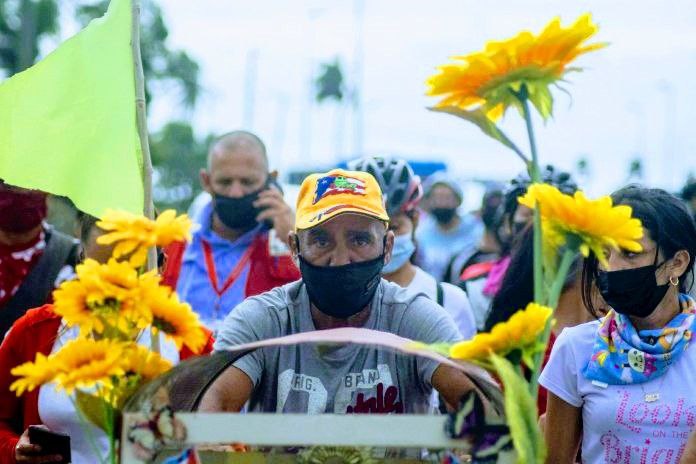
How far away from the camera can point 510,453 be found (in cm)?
235

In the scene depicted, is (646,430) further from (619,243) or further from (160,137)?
(160,137)

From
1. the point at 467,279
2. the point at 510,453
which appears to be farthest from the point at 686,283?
the point at 467,279

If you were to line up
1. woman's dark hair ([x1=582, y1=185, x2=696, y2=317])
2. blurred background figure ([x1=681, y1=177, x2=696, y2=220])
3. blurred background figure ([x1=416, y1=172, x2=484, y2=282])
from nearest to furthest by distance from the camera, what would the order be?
woman's dark hair ([x1=582, y1=185, x2=696, y2=317]) < blurred background figure ([x1=681, y1=177, x2=696, y2=220]) < blurred background figure ([x1=416, y1=172, x2=484, y2=282])

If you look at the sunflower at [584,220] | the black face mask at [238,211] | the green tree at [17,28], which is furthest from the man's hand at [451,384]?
the green tree at [17,28]

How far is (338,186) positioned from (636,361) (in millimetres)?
1005

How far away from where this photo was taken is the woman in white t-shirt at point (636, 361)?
10.9ft

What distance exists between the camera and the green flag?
3033mm

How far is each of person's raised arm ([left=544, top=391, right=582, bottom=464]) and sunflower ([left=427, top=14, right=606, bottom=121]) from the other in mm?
1267

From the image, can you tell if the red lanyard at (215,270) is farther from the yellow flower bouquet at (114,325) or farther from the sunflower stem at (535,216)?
the sunflower stem at (535,216)

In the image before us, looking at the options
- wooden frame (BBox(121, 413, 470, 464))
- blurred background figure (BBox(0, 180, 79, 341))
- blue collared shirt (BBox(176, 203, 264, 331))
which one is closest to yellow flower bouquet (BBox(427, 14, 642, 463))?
wooden frame (BBox(121, 413, 470, 464))

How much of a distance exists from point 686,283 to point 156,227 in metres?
1.90

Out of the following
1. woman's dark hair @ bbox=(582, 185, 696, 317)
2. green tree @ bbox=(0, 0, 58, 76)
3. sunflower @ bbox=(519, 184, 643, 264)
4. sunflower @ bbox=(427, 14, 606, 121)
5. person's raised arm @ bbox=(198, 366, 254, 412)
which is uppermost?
green tree @ bbox=(0, 0, 58, 76)

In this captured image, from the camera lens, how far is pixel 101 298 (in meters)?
2.37

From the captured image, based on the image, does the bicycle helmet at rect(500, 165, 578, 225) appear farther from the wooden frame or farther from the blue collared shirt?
the wooden frame
